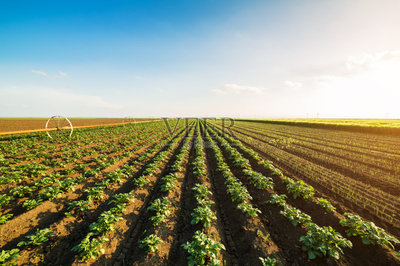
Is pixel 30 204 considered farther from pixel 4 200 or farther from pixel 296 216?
pixel 296 216

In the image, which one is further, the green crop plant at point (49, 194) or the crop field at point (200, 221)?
the green crop plant at point (49, 194)

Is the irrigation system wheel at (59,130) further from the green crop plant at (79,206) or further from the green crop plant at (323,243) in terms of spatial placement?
the green crop plant at (323,243)

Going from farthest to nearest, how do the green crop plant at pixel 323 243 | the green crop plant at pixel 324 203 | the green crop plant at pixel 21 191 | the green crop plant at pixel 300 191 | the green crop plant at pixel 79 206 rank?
the green crop plant at pixel 300 191 → the green crop plant at pixel 21 191 → the green crop plant at pixel 324 203 → the green crop plant at pixel 79 206 → the green crop plant at pixel 323 243

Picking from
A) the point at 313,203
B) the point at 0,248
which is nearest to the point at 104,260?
the point at 0,248

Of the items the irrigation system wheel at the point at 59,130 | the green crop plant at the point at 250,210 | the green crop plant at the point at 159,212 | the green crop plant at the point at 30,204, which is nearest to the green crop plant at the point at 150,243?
the green crop plant at the point at 159,212

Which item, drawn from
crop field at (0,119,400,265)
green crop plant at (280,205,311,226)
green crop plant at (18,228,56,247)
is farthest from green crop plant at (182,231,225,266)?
green crop plant at (18,228,56,247)

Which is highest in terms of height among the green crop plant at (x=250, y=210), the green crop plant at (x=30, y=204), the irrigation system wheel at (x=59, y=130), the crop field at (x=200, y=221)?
the irrigation system wheel at (x=59, y=130)

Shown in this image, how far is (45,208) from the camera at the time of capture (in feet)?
19.3

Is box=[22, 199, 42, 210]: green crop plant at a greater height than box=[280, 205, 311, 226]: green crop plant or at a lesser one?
greater

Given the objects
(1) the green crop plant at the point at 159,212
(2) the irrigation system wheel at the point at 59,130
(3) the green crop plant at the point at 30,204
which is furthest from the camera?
(2) the irrigation system wheel at the point at 59,130

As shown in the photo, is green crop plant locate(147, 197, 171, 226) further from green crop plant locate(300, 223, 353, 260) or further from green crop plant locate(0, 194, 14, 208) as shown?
green crop plant locate(0, 194, 14, 208)

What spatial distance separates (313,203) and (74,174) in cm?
1288

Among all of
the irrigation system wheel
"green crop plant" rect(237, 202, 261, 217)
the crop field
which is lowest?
the crop field

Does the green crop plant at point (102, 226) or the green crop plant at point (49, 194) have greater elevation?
the green crop plant at point (49, 194)
